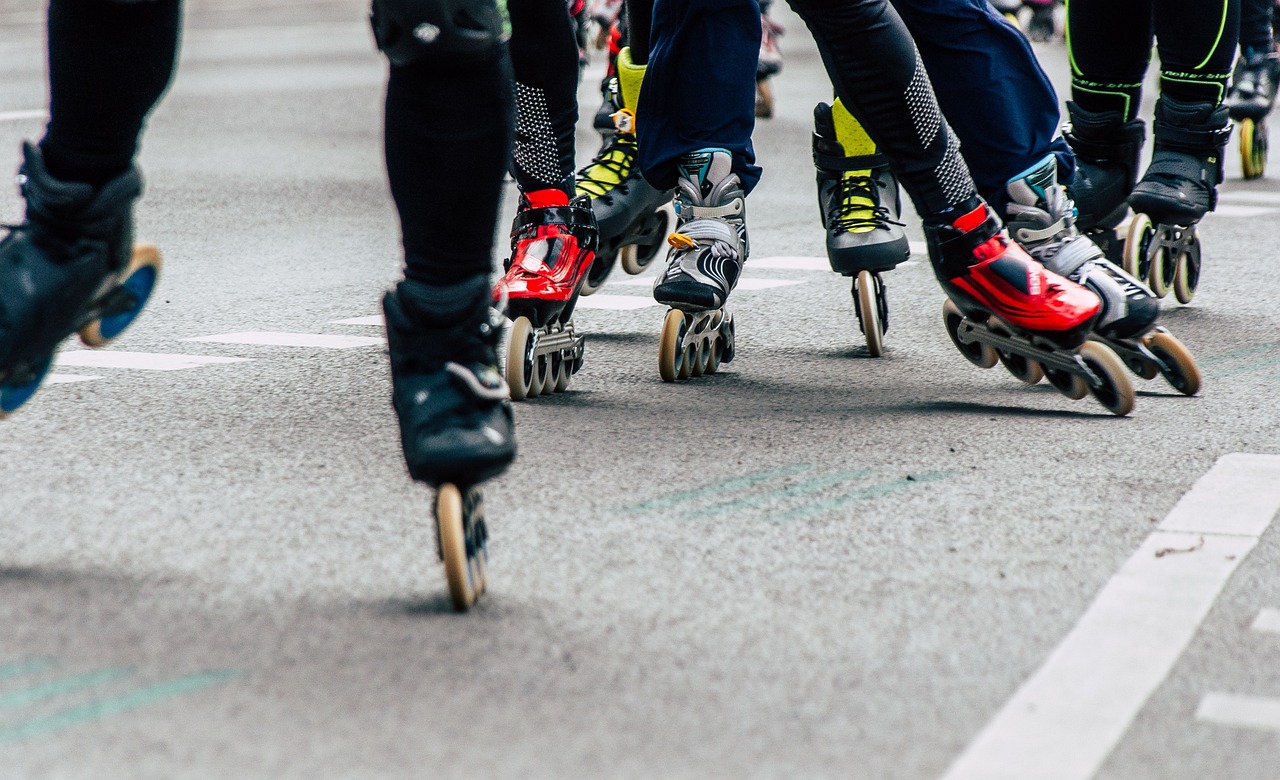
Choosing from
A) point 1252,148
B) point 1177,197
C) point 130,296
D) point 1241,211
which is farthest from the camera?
point 1252,148

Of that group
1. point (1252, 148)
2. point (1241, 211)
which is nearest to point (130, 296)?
point (1241, 211)

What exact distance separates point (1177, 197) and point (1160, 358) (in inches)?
42.8

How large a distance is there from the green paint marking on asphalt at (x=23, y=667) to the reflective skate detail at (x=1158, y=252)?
2904 mm

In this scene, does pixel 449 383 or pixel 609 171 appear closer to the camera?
pixel 449 383

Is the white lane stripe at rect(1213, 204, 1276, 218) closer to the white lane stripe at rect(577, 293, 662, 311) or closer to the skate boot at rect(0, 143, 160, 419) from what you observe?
the white lane stripe at rect(577, 293, 662, 311)

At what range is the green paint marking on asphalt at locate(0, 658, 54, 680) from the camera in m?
1.72

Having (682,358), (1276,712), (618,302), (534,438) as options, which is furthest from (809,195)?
(1276,712)

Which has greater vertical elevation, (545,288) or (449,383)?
(449,383)

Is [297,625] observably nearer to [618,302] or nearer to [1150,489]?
[1150,489]

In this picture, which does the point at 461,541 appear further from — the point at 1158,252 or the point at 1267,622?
the point at 1158,252

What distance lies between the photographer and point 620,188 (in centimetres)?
387

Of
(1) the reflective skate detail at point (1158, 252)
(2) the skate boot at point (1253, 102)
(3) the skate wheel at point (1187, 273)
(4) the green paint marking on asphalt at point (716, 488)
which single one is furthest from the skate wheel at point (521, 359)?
(2) the skate boot at point (1253, 102)

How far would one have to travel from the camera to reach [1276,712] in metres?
1.65

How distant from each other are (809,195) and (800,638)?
491 centimetres
